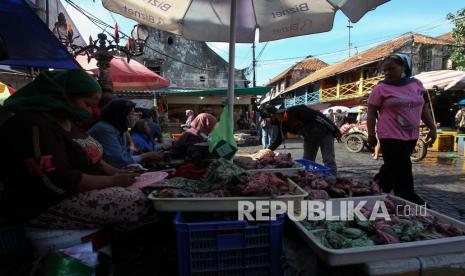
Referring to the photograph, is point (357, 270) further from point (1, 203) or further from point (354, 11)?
point (354, 11)

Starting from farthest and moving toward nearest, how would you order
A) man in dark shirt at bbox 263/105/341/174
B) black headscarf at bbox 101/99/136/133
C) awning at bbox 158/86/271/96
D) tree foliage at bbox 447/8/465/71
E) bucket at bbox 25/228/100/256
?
awning at bbox 158/86/271/96 < tree foliage at bbox 447/8/465/71 < man in dark shirt at bbox 263/105/341/174 < black headscarf at bbox 101/99/136/133 < bucket at bbox 25/228/100/256

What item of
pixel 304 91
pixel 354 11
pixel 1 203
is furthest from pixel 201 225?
pixel 304 91

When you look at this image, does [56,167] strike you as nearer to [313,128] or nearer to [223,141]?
[223,141]

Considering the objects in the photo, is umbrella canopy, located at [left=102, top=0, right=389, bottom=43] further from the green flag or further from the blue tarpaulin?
the green flag

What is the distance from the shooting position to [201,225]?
175cm

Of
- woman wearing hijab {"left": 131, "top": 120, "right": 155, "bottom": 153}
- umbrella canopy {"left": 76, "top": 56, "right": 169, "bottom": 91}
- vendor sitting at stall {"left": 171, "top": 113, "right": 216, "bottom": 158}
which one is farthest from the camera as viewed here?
umbrella canopy {"left": 76, "top": 56, "right": 169, "bottom": 91}

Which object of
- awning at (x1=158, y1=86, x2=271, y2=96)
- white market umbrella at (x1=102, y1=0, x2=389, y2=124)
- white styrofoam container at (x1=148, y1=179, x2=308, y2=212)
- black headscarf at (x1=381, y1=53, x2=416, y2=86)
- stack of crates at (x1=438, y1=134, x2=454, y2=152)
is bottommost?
stack of crates at (x1=438, y1=134, x2=454, y2=152)

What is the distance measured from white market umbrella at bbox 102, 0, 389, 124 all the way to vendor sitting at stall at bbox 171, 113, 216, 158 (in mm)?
725

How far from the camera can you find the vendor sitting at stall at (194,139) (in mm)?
3742

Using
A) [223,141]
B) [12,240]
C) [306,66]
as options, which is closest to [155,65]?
[223,141]

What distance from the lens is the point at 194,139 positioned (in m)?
4.46

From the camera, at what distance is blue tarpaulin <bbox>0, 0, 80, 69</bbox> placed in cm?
344

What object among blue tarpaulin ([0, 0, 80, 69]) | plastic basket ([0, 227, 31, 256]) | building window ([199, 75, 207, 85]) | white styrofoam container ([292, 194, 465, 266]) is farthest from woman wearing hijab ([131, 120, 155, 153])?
building window ([199, 75, 207, 85])

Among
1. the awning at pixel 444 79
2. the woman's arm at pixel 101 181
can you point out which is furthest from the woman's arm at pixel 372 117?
the awning at pixel 444 79
